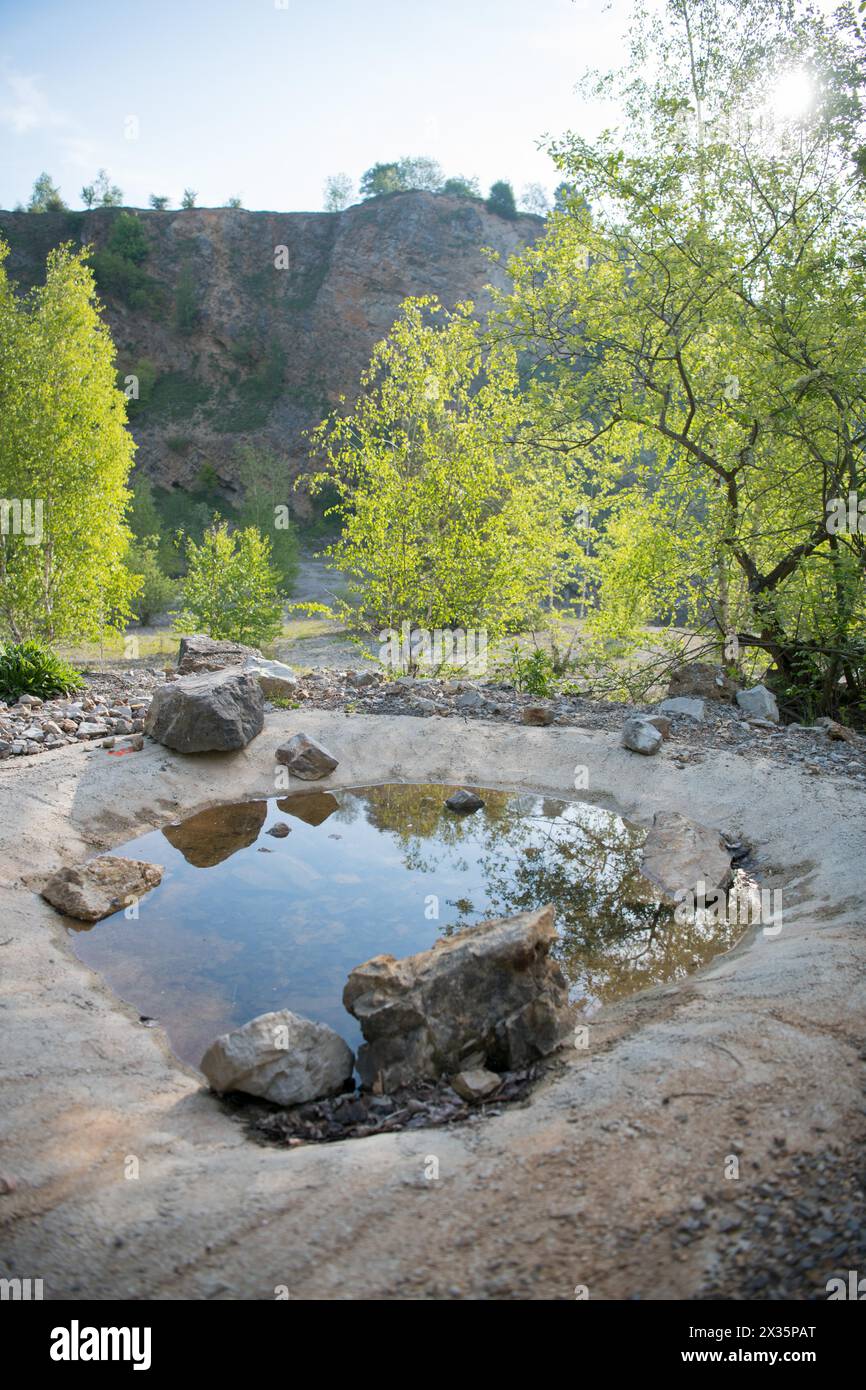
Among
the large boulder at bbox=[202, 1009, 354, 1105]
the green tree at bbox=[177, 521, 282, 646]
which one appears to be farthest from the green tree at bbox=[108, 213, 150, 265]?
the large boulder at bbox=[202, 1009, 354, 1105]

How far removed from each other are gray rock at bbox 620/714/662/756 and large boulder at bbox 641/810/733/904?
1.58 m

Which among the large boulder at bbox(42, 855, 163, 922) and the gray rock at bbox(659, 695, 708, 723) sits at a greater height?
the gray rock at bbox(659, 695, 708, 723)

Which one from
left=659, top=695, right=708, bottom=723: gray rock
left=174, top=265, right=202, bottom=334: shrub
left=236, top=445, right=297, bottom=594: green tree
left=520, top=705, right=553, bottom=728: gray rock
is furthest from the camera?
left=174, top=265, right=202, bottom=334: shrub

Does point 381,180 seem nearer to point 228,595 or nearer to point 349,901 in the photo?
point 228,595

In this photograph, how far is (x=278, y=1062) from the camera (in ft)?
15.7

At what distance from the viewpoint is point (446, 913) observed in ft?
24.2

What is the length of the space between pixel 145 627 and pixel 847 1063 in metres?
32.1

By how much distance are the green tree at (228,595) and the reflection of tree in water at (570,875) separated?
13022 mm

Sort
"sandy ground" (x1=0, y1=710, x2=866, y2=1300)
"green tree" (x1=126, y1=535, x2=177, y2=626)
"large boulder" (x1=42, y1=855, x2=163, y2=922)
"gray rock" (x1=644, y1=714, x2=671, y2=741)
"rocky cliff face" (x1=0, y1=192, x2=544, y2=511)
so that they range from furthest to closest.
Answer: "rocky cliff face" (x1=0, y1=192, x2=544, y2=511) → "green tree" (x1=126, y1=535, x2=177, y2=626) → "gray rock" (x1=644, y1=714, x2=671, y2=741) → "large boulder" (x1=42, y1=855, x2=163, y2=922) → "sandy ground" (x1=0, y1=710, x2=866, y2=1300)

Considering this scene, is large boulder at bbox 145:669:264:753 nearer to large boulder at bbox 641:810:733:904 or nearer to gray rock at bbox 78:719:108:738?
gray rock at bbox 78:719:108:738

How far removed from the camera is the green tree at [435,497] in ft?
49.7

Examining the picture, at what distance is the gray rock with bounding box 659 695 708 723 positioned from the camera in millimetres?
11680

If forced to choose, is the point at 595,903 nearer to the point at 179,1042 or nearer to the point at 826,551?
the point at 179,1042
